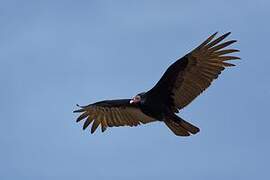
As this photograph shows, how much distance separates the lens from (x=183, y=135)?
24078 mm

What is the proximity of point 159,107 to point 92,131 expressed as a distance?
97.2 inches

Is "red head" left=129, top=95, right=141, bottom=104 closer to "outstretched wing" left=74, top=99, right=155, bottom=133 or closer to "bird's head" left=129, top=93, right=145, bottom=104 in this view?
"bird's head" left=129, top=93, right=145, bottom=104

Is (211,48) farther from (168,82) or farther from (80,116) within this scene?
(80,116)

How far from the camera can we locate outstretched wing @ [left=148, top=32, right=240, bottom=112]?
2412 centimetres

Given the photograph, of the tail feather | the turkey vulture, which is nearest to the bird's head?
the turkey vulture

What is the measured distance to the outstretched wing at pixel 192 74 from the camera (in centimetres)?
2412

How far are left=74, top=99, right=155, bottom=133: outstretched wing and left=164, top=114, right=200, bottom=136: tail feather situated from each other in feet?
3.38

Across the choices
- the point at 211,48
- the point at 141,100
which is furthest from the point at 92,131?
the point at 211,48

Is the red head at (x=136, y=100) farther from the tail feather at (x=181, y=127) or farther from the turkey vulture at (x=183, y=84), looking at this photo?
the tail feather at (x=181, y=127)

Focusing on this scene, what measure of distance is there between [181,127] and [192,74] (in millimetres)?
1185

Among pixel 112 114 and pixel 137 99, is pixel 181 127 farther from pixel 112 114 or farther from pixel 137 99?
pixel 112 114

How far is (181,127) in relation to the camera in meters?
24.1

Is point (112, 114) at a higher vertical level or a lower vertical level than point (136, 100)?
higher

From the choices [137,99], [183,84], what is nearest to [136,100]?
[137,99]
